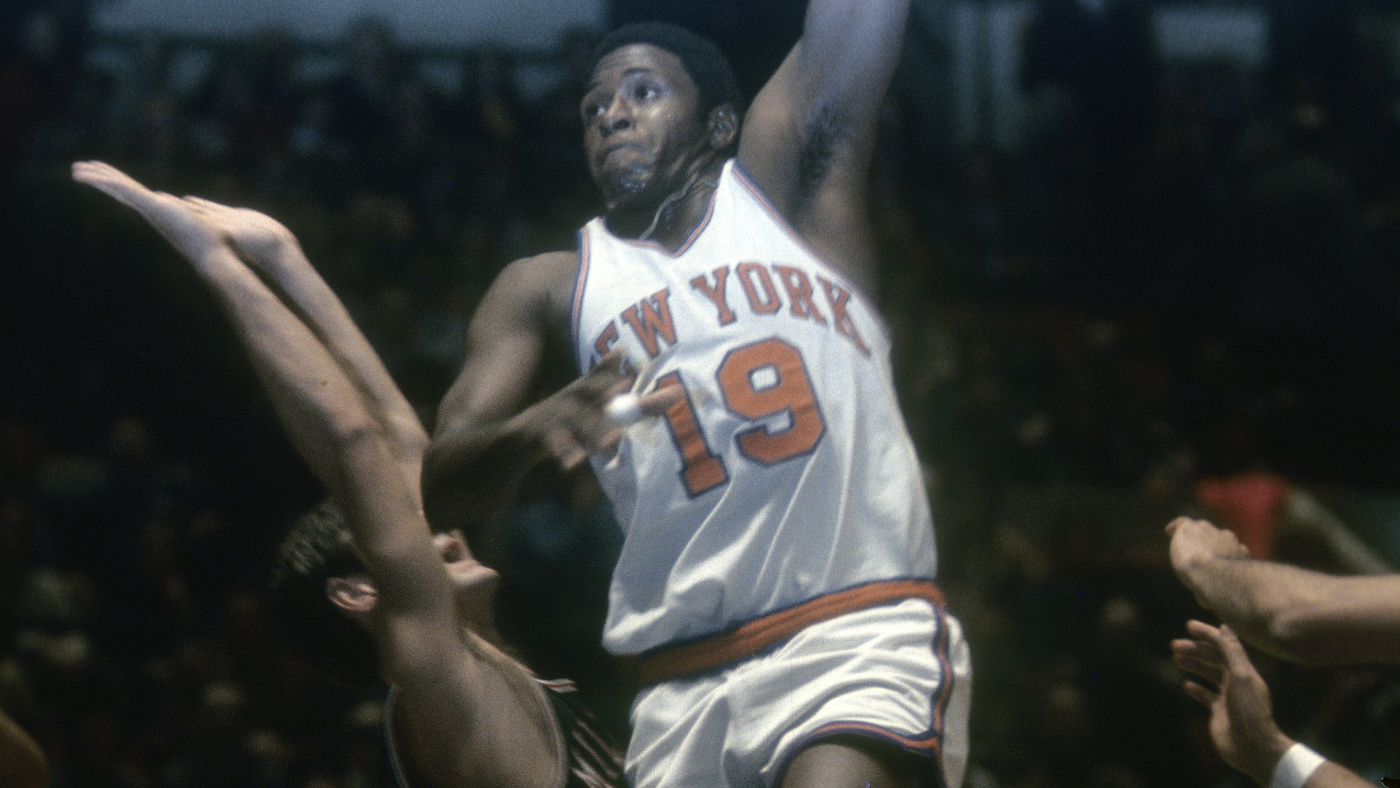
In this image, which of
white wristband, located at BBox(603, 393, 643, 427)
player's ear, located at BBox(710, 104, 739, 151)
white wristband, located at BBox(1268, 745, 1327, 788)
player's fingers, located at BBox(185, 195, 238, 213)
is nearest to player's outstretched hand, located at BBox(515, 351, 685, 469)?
white wristband, located at BBox(603, 393, 643, 427)

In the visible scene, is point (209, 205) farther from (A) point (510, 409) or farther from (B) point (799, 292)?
(B) point (799, 292)

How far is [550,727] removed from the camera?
5.12 feet

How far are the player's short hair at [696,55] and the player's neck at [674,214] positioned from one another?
97 mm

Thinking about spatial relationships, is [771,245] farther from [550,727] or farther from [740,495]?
[550,727]

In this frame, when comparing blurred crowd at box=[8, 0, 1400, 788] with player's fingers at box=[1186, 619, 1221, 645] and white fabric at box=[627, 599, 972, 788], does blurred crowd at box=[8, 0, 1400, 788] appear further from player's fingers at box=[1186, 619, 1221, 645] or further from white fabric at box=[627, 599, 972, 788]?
player's fingers at box=[1186, 619, 1221, 645]

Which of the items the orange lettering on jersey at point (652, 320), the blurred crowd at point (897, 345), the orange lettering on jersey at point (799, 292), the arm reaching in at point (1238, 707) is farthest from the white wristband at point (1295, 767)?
the orange lettering on jersey at point (652, 320)

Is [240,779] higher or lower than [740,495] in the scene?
lower

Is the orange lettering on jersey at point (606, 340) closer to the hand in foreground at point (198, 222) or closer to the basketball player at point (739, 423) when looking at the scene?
the basketball player at point (739, 423)

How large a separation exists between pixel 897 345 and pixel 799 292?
37cm

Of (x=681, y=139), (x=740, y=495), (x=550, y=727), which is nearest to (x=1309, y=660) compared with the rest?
(x=740, y=495)

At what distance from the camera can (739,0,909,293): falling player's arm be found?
5.76 ft

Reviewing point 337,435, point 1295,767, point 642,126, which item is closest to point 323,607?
point 337,435

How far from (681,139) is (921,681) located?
0.78m

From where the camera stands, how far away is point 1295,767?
4.83ft
